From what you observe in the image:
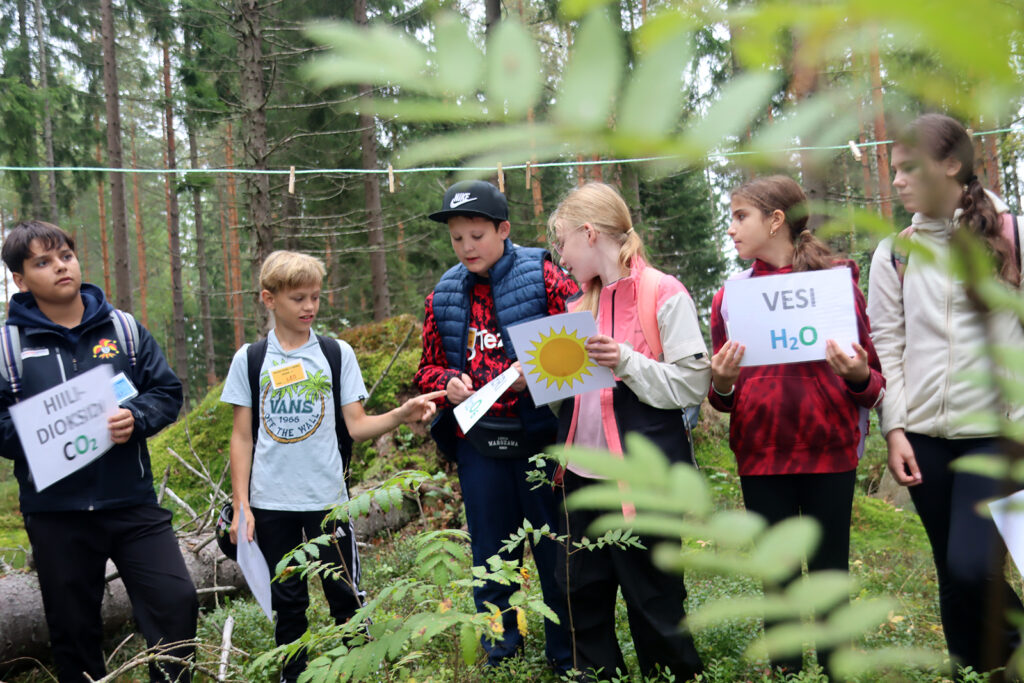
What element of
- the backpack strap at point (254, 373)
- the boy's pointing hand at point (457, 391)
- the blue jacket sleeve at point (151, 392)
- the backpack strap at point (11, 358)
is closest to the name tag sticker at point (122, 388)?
the blue jacket sleeve at point (151, 392)

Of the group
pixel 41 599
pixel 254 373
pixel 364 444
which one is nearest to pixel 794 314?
pixel 254 373

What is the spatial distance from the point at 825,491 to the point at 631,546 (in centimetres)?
75

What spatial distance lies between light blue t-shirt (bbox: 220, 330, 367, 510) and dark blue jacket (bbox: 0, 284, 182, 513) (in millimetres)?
388

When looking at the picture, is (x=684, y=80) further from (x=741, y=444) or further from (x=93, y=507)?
(x=93, y=507)

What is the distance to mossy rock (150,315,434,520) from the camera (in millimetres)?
6766

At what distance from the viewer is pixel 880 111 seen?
1.16 ft

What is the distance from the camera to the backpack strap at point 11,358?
3.18 metres

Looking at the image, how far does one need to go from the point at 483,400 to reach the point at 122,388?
157 centimetres

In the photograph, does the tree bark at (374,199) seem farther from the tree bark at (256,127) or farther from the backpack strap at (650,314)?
the backpack strap at (650,314)

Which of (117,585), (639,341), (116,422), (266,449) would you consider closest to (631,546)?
(639,341)

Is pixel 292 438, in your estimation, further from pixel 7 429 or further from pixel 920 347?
pixel 920 347

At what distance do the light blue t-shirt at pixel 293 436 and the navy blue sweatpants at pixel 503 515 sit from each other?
0.65 metres

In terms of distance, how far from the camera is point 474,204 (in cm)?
344

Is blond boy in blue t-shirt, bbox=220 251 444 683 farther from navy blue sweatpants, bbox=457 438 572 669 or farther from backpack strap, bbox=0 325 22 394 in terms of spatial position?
backpack strap, bbox=0 325 22 394
